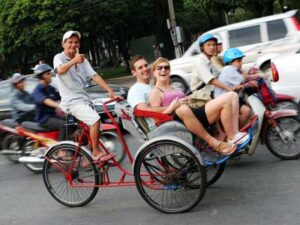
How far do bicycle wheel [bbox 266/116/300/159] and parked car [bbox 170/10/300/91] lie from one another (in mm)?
6173

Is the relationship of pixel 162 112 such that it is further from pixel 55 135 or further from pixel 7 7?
pixel 7 7

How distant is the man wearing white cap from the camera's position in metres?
5.68

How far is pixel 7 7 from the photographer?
30.2 m

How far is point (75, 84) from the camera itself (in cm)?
597

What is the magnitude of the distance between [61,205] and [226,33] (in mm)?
8641

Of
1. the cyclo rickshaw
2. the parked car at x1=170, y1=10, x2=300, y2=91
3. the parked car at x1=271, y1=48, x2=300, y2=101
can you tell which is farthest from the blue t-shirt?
the parked car at x1=170, y1=10, x2=300, y2=91

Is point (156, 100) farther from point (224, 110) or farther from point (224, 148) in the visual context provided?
point (224, 148)

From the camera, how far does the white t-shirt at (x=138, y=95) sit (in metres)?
5.26

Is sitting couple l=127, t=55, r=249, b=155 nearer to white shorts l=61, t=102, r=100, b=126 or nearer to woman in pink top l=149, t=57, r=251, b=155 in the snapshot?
woman in pink top l=149, t=57, r=251, b=155

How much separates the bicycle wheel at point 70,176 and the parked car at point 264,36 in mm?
7524

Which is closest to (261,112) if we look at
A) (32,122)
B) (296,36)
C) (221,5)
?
(32,122)

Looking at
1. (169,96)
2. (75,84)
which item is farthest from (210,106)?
(75,84)

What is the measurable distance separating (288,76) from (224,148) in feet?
11.8

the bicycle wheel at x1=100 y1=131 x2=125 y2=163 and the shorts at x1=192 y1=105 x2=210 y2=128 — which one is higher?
the shorts at x1=192 y1=105 x2=210 y2=128
